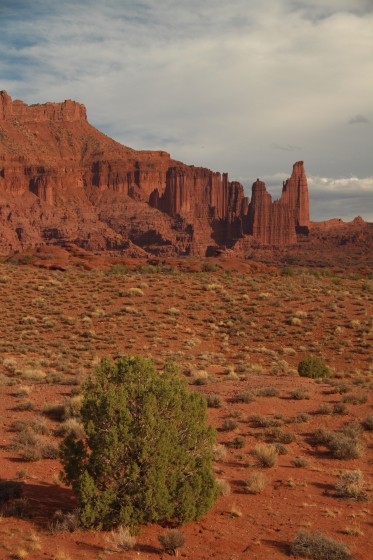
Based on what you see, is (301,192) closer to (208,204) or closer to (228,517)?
(208,204)

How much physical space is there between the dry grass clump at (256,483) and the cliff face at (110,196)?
11858cm

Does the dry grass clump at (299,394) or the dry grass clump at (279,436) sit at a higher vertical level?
the dry grass clump at (299,394)

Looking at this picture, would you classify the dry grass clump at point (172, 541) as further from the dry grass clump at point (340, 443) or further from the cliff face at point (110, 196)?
the cliff face at point (110, 196)

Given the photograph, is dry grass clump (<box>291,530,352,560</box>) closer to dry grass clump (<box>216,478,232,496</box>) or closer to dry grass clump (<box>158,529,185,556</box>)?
dry grass clump (<box>158,529,185,556</box>)

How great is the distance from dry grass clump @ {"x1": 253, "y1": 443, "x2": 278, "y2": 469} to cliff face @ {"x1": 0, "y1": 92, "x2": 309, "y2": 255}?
118 meters

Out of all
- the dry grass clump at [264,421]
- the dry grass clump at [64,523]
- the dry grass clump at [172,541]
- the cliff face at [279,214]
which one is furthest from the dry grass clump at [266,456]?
the cliff face at [279,214]

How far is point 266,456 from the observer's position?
1034 centimetres

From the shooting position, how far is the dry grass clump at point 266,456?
10.3 m

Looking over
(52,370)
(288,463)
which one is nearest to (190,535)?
(288,463)

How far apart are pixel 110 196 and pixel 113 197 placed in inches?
38.4

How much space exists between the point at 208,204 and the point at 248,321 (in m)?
136

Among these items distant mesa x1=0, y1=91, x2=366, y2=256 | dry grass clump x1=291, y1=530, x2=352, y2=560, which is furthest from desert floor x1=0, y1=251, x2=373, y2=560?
distant mesa x1=0, y1=91, x2=366, y2=256

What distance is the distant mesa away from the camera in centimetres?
13550

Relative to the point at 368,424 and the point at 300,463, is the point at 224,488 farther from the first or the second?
the point at 368,424
